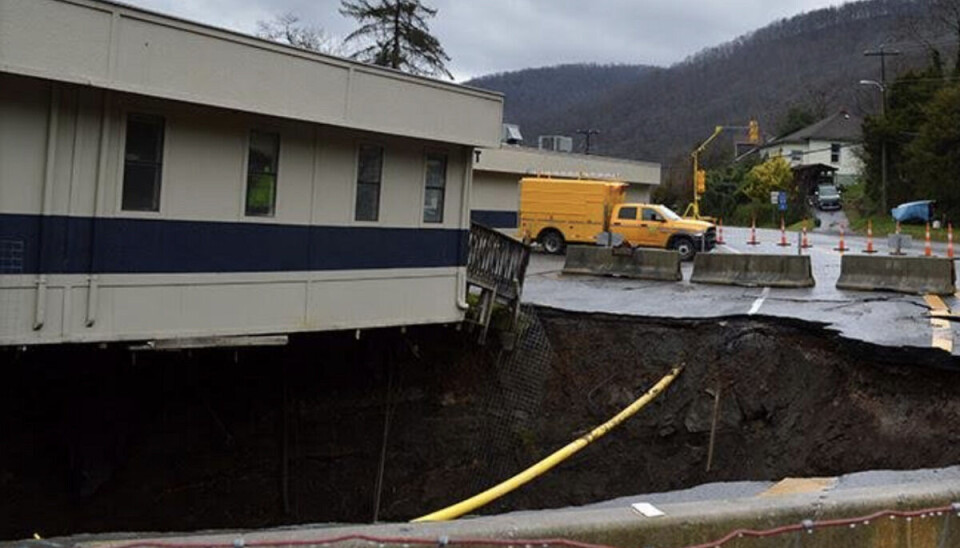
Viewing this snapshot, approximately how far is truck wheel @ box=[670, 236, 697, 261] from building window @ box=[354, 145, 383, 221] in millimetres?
16728

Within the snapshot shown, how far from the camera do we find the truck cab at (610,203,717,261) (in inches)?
1028

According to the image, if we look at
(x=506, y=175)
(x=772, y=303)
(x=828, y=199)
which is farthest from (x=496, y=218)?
(x=828, y=199)

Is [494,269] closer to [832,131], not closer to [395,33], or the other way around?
[395,33]

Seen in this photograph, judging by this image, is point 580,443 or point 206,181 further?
point 580,443

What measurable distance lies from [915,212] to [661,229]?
23986 mm

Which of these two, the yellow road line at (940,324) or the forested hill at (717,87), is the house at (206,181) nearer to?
the yellow road line at (940,324)

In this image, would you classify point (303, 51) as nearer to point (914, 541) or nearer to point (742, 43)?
point (914, 541)

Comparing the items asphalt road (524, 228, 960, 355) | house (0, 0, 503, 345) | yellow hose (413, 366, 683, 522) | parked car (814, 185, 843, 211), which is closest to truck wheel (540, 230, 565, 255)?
asphalt road (524, 228, 960, 355)

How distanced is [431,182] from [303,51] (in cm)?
313

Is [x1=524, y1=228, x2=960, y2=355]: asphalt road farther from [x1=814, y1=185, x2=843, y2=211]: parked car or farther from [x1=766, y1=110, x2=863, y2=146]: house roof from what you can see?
[x1=766, y1=110, x2=863, y2=146]: house roof

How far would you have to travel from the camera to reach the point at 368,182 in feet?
36.7

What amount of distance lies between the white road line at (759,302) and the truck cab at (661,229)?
363 inches

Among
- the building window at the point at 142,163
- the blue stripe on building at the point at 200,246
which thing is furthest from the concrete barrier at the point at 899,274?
the building window at the point at 142,163

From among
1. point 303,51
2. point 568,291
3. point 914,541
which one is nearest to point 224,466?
point 303,51
